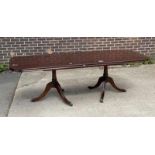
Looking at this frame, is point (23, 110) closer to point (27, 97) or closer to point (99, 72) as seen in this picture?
point (27, 97)

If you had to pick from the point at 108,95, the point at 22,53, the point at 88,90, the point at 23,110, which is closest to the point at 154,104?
the point at 108,95

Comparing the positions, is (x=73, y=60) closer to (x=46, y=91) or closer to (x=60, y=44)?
(x=46, y=91)

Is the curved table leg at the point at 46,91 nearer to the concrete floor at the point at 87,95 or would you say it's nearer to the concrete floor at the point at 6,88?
the concrete floor at the point at 87,95

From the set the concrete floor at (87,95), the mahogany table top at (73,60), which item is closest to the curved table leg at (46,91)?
the concrete floor at (87,95)

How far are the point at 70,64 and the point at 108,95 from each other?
0.82m

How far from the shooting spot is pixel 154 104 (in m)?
4.43

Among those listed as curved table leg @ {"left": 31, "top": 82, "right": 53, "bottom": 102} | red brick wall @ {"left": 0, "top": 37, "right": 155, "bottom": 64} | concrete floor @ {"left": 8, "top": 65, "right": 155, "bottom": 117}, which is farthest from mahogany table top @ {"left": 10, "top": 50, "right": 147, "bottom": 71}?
red brick wall @ {"left": 0, "top": 37, "right": 155, "bottom": 64}

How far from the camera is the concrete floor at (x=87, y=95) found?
4250 millimetres

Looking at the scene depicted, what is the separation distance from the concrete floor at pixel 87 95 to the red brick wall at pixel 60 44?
546mm

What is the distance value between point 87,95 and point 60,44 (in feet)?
6.22

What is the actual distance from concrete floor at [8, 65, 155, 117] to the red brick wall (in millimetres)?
546

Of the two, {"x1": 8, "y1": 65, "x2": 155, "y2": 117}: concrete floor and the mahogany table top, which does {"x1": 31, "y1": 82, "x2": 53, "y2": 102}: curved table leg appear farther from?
the mahogany table top

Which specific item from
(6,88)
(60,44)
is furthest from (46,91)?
(60,44)

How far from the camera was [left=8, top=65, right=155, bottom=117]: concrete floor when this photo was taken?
4.25m
